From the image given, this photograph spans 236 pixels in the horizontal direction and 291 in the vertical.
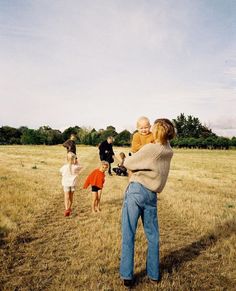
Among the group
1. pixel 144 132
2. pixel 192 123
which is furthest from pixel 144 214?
pixel 192 123

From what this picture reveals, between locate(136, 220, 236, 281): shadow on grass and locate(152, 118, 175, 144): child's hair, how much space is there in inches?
95.7

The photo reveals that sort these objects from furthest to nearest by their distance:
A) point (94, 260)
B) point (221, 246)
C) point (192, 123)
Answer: point (192, 123) < point (221, 246) < point (94, 260)

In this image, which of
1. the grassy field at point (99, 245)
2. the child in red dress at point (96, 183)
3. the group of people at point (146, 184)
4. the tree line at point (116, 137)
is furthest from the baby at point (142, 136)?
the tree line at point (116, 137)

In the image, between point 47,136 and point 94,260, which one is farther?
point 47,136

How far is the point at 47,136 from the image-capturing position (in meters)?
125

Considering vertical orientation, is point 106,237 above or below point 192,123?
below

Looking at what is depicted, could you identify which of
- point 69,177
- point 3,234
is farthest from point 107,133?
point 3,234

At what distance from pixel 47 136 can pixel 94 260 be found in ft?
401

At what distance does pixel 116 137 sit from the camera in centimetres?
12756

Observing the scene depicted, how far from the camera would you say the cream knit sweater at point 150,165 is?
468cm

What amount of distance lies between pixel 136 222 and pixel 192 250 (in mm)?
2408

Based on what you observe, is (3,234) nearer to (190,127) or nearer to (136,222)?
(136,222)

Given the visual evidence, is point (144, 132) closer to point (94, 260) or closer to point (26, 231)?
point (94, 260)

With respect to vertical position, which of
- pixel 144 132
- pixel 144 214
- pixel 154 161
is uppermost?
pixel 144 132
